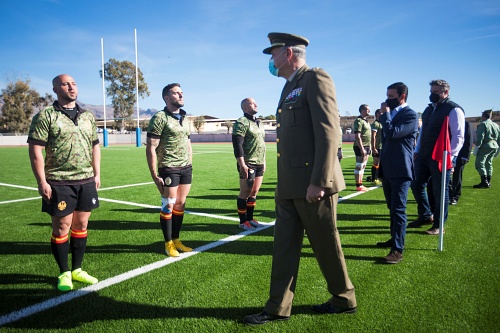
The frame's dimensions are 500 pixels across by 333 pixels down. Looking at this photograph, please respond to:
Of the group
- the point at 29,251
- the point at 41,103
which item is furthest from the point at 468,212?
the point at 41,103

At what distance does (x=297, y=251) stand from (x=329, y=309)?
661mm

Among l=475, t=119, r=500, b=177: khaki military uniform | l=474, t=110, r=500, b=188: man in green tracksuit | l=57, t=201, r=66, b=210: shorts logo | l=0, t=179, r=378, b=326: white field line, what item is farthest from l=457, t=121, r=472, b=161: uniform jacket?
l=57, t=201, r=66, b=210: shorts logo

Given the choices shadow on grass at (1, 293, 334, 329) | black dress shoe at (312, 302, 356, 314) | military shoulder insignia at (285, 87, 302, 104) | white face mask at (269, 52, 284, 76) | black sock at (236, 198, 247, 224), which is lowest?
shadow on grass at (1, 293, 334, 329)

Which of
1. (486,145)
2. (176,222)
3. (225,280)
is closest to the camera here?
(225,280)

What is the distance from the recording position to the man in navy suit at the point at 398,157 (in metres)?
4.28

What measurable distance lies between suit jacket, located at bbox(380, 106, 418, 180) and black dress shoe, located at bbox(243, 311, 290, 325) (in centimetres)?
256

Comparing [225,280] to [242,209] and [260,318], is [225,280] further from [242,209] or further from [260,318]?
[242,209]

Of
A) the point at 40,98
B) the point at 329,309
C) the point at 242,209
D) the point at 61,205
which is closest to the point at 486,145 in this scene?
the point at 242,209

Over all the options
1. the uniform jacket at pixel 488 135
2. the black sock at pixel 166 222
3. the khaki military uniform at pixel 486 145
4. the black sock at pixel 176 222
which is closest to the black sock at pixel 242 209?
the black sock at pixel 176 222

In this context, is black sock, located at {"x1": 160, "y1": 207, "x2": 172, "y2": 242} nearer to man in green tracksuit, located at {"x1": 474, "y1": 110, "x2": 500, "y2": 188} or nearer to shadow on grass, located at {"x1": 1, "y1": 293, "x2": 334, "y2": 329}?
shadow on grass, located at {"x1": 1, "y1": 293, "x2": 334, "y2": 329}

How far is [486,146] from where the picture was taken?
35.4 ft

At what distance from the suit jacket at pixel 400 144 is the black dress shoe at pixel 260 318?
2.56m

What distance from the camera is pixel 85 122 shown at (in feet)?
12.3

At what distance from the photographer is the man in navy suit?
428cm
